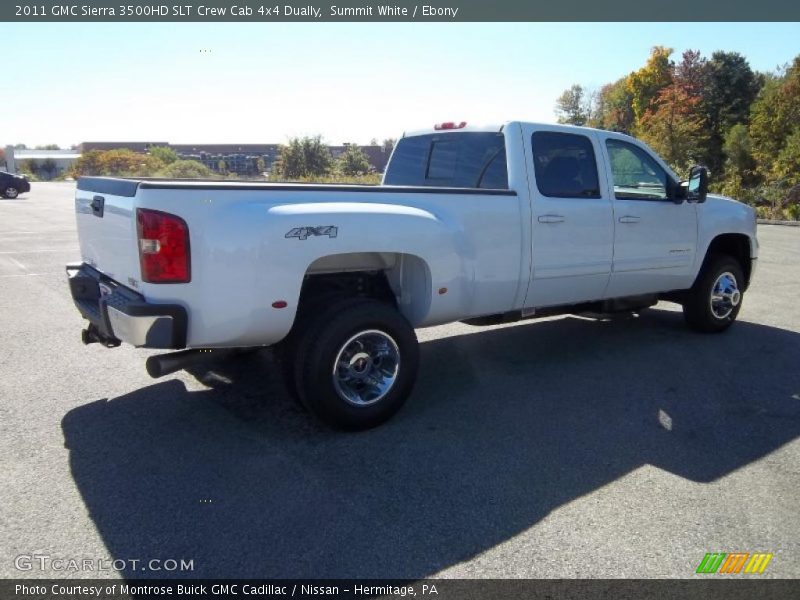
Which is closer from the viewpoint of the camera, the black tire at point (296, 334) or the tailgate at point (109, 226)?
the tailgate at point (109, 226)

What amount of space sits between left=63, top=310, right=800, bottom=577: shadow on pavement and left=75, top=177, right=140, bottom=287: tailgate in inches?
41.3

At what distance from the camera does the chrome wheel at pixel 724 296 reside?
21.4ft

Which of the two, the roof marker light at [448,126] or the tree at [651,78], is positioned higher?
the tree at [651,78]

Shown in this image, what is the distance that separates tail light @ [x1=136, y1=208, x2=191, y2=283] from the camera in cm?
332

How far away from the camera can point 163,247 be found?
132 inches

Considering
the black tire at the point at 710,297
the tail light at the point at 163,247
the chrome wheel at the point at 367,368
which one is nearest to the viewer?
the tail light at the point at 163,247

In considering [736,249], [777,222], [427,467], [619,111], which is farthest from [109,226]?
[619,111]

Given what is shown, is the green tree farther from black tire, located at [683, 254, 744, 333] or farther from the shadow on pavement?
black tire, located at [683, 254, 744, 333]

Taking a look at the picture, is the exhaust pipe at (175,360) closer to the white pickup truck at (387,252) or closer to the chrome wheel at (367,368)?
the white pickup truck at (387,252)

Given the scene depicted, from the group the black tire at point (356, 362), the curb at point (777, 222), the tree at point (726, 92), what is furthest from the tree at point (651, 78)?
the black tire at point (356, 362)

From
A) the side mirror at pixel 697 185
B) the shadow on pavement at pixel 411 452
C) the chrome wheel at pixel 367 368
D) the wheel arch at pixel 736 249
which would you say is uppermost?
the side mirror at pixel 697 185

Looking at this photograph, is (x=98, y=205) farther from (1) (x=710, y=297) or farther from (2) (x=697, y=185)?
(1) (x=710, y=297)

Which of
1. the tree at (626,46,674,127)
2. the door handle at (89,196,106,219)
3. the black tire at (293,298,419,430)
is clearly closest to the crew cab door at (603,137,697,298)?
the black tire at (293,298,419,430)

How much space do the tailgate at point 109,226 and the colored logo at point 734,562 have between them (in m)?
3.15
